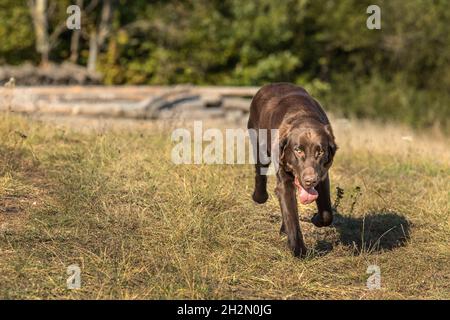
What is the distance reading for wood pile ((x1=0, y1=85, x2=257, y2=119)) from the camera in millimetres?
12867

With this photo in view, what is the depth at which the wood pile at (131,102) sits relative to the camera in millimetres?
12867

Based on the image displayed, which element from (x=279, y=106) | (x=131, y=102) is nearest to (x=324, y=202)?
(x=279, y=106)

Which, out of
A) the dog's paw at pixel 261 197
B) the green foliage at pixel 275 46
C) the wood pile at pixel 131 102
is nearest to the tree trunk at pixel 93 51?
the green foliage at pixel 275 46

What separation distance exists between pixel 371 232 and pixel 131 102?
926 centimetres

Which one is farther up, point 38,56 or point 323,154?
point 38,56

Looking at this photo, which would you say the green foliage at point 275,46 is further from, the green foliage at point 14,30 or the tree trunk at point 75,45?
the tree trunk at point 75,45

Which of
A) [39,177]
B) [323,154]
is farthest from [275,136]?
[39,177]

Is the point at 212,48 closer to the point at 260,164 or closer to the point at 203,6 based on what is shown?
the point at 203,6

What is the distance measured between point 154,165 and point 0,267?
2.75m

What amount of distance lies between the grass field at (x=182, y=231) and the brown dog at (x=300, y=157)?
25 cm

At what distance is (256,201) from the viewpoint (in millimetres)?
7395

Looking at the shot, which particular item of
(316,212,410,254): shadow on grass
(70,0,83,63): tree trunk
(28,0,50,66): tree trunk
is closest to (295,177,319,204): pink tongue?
(316,212,410,254): shadow on grass

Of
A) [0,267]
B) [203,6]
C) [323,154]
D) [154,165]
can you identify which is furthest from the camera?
[203,6]

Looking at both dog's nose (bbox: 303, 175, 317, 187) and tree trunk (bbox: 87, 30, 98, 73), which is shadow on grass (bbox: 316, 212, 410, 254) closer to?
dog's nose (bbox: 303, 175, 317, 187)
